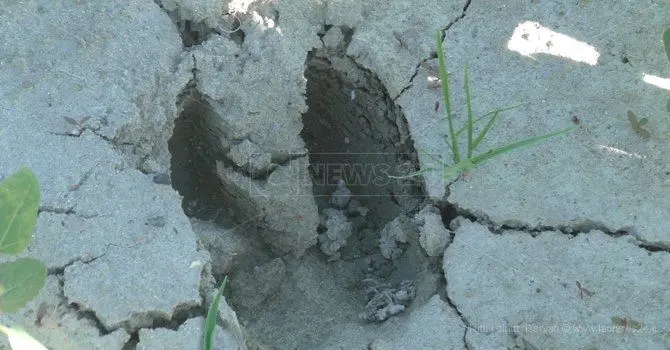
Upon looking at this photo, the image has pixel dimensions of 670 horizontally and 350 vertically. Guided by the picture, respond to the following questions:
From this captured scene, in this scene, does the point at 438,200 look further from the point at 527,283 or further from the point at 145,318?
the point at 145,318

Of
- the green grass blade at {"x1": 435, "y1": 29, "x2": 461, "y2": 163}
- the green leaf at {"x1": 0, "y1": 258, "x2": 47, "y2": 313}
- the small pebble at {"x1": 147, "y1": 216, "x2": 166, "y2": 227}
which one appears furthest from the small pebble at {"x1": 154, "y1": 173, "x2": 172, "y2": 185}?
the green grass blade at {"x1": 435, "y1": 29, "x2": 461, "y2": 163}

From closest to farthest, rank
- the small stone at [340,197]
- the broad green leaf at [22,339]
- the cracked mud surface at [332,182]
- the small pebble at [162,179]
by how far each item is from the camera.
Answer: the broad green leaf at [22,339]
the cracked mud surface at [332,182]
the small pebble at [162,179]
the small stone at [340,197]

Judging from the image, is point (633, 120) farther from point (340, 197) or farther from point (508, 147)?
point (340, 197)

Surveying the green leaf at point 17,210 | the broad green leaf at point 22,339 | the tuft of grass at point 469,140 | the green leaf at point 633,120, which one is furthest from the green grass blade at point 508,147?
the broad green leaf at point 22,339

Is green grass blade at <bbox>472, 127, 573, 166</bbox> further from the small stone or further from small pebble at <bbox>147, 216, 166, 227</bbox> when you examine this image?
small pebble at <bbox>147, 216, 166, 227</bbox>

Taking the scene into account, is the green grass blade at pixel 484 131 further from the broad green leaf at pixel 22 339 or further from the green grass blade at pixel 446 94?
the broad green leaf at pixel 22 339

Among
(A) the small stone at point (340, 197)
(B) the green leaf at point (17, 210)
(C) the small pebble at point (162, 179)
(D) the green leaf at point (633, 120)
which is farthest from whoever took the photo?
(A) the small stone at point (340, 197)

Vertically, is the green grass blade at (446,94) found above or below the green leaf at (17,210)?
above
